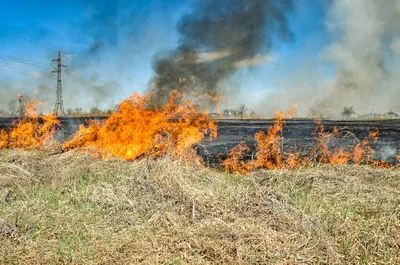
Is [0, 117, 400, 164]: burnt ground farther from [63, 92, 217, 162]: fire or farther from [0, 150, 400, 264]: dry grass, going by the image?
[0, 150, 400, 264]: dry grass

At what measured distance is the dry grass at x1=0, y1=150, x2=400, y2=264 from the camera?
5.05 m

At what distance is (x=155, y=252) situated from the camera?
512 cm

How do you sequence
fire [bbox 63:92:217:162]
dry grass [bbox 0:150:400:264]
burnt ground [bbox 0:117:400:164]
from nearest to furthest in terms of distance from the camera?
1. dry grass [bbox 0:150:400:264]
2. fire [bbox 63:92:217:162]
3. burnt ground [bbox 0:117:400:164]

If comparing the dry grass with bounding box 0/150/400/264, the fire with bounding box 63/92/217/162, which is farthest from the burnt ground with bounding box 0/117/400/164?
the dry grass with bounding box 0/150/400/264

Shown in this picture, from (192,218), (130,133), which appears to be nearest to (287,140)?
(130,133)

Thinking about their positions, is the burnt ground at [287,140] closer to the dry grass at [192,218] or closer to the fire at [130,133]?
the fire at [130,133]

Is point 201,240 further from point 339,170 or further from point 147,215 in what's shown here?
point 339,170

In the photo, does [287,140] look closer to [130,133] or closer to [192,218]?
[130,133]

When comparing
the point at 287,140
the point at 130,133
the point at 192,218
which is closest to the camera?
the point at 192,218

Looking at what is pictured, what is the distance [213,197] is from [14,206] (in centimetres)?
411

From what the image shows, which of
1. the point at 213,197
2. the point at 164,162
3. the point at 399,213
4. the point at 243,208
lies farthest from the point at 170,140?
the point at 399,213

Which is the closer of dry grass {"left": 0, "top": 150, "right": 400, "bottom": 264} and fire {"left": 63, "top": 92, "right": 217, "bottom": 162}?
dry grass {"left": 0, "top": 150, "right": 400, "bottom": 264}

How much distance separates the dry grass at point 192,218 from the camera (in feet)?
16.6

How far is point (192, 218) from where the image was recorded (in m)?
6.14
